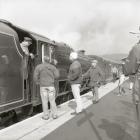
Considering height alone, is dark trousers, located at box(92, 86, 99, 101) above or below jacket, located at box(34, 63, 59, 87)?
below

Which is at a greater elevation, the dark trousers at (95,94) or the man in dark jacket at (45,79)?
the man in dark jacket at (45,79)

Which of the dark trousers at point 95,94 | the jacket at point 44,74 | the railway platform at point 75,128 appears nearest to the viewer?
the railway platform at point 75,128

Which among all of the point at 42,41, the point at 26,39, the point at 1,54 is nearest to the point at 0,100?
the point at 1,54

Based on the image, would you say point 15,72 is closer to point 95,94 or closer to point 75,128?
point 75,128

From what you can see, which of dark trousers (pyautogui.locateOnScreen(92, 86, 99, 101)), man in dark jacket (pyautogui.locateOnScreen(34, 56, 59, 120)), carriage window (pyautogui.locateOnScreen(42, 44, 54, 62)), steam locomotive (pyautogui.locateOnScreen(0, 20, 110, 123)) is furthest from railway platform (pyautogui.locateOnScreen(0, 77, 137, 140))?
dark trousers (pyautogui.locateOnScreen(92, 86, 99, 101))

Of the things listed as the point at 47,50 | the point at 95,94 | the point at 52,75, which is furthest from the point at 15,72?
the point at 95,94

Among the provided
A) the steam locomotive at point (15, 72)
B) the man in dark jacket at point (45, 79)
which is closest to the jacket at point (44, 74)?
the man in dark jacket at point (45, 79)

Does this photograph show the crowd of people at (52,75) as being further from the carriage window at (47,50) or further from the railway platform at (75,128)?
the carriage window at (47,50)

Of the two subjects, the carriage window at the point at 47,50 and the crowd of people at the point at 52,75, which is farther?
the carriage window at the point at 47,50

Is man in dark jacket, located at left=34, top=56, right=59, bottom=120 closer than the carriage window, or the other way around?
man in dark jacket, located at left=34, top=56, right=59, bottom=120

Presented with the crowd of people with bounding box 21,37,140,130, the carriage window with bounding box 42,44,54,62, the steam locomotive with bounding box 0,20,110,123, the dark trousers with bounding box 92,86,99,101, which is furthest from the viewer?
the dark trousers with bounding box 92,86,99,101

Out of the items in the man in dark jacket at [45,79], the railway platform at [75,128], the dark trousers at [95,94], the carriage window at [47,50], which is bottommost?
the railway platform at [75,128]

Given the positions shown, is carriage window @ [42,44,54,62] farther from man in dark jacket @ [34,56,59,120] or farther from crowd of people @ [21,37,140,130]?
man in dark jacket @ [34,56,59,120]

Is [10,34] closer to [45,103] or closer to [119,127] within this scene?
[45,103]
